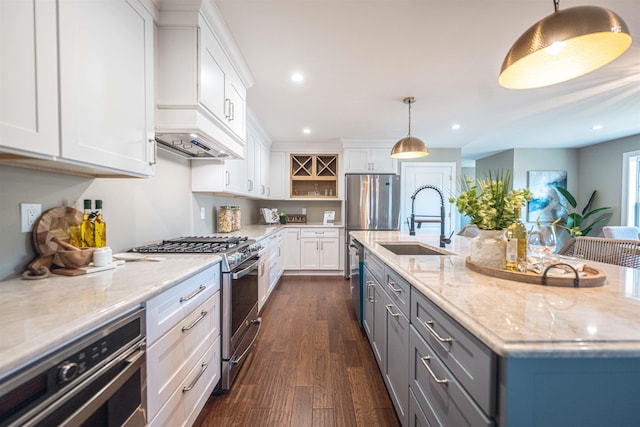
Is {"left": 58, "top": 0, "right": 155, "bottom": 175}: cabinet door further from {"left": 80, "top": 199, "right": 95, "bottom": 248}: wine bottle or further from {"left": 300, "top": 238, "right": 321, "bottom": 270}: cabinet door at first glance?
{"left": 300, "top": 238, "right": 321, "bottom": 270}: cabinet door

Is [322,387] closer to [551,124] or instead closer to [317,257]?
[317,257]

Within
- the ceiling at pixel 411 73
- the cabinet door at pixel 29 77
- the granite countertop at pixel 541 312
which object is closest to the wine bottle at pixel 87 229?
the cabinet door at pixel 29 77

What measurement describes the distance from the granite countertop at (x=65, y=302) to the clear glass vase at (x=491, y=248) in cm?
143

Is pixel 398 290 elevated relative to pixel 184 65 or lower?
lower

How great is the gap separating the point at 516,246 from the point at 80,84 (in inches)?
77.1

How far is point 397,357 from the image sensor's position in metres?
1.40

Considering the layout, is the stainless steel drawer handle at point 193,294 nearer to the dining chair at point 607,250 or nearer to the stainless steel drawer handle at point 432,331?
the stainless steel drawer handle at point 432,331

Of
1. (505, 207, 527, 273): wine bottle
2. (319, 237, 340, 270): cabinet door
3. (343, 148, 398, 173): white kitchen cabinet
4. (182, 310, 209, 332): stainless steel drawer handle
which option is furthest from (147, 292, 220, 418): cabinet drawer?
(343, 148, 398, 173): white kitchen cabinet

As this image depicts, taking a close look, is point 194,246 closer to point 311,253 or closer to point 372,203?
point 311,253

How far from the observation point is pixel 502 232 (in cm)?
122

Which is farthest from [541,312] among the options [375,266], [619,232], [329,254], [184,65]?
[619,232]

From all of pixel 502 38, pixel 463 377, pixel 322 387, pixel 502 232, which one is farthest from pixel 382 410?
pixel 502 38

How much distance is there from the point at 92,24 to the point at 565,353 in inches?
75.4

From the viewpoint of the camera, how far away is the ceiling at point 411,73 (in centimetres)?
165
